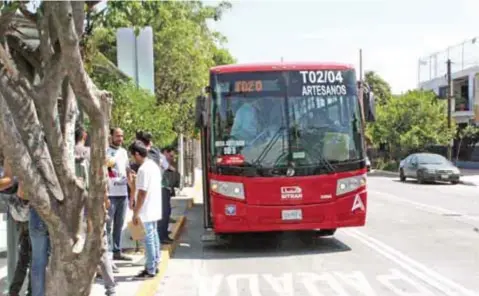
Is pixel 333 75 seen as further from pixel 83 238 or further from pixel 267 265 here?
pixel 83 238

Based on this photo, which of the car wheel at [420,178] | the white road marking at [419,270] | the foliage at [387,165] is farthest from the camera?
the foliage at [387,165]

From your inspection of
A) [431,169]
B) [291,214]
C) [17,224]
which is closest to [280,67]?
[291,214]

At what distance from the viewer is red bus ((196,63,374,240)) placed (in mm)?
11531

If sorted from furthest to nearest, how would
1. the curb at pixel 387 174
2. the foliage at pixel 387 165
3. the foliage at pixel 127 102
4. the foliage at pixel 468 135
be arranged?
the foliage at pixel 387 165 → the foliage at pixel 468 135 → the curb at pixel 387 174 → the foliage at pixel 127 102

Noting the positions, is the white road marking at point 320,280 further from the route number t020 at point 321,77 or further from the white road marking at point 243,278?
the route number t020 at point 321,77

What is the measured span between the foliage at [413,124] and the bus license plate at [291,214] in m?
33.5

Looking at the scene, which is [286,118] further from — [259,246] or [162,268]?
[162,268]

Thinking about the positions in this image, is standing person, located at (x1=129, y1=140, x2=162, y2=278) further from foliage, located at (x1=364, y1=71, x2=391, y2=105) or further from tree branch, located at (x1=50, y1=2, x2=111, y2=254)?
foliage, located at (x1=364, y1=71, x2=391, y2=105)

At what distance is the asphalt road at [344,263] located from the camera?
8883 millimetres

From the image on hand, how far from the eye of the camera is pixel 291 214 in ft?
37.9

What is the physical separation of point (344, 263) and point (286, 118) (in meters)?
2.60

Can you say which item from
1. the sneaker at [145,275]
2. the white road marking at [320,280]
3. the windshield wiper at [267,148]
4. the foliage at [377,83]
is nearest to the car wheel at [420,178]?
the windshield wiper at [267,148]

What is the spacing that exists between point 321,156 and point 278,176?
0.81m

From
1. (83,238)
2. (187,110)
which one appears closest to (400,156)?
(187,110)
